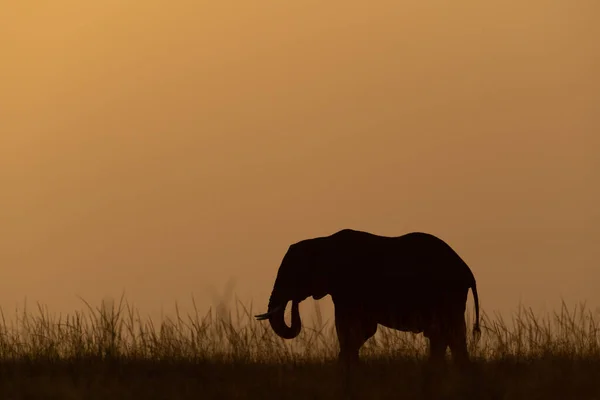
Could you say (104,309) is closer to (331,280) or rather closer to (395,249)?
(331,280)

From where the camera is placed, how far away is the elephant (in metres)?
9.47

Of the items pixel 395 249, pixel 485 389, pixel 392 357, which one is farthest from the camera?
pixel 395 249

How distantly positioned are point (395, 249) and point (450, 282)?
1.95 ft

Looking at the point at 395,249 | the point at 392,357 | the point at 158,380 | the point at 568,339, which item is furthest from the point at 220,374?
the point at 568,339

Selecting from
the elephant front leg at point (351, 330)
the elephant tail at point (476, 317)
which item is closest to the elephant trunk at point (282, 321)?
the elephant front leg at point (351, 330)

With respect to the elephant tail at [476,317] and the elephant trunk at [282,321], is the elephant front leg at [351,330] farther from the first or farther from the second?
the elephant tail at [476,317]

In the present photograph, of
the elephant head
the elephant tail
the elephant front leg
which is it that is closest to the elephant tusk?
the elephant head

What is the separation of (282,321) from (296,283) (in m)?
0.39

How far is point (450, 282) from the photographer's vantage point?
965 centimetres

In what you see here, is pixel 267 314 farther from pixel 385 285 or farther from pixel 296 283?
pixel 385 285

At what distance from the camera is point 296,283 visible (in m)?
9.88

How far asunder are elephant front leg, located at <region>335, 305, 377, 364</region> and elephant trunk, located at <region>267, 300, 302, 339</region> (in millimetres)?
438

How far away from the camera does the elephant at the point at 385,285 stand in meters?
9.47

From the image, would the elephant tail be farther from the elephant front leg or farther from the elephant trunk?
the elephant trunk
